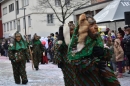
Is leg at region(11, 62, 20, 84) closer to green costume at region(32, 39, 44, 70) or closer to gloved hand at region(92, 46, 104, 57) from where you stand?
green costume at region(32, 39, 44, 70)

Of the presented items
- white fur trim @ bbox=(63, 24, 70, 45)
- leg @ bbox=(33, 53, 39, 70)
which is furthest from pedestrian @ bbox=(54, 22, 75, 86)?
leg @ bbox=(33, 53, 39, 70)

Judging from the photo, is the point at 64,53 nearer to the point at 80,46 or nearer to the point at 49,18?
the point at 80,46

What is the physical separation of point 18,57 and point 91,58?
5481 millimetres

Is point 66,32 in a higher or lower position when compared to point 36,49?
higher

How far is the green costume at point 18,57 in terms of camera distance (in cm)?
1049

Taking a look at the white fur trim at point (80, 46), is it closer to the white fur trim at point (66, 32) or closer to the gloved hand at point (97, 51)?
the gloved hand at point (97, 51)

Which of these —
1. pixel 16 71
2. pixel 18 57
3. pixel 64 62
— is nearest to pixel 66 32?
pixel 64 62

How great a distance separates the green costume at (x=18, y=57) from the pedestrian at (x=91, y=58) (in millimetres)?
5382

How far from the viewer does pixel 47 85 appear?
10344 mm

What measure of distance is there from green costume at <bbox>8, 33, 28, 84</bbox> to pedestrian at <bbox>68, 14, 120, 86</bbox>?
5382 mm

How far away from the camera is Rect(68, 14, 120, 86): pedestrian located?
524 centimetres

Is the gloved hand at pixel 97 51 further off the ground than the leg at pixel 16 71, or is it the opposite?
the gloved hand at pixel 97 51

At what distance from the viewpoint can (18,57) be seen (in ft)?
34.2

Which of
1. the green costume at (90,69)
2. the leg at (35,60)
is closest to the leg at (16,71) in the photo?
the leg at (35,60)
